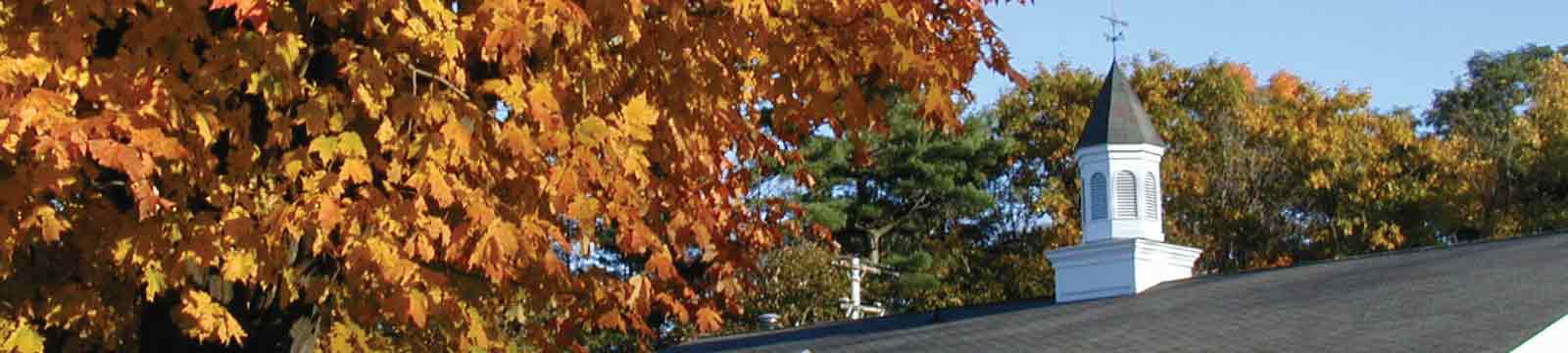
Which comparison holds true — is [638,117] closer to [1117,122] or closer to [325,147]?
[325,147]

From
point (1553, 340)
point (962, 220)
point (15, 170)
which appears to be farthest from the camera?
point (962, 220)

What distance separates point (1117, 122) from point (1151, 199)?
124cm

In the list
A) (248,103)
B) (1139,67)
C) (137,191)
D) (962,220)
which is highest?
(1139,67)

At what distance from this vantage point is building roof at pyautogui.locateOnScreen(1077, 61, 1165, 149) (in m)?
25.8

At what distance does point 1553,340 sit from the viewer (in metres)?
15.6

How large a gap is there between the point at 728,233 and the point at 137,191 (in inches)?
187

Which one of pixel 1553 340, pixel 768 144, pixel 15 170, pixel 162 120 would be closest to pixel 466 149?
pixel 162 120

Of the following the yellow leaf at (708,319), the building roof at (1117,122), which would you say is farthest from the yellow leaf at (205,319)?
the building roof at (1117,122)

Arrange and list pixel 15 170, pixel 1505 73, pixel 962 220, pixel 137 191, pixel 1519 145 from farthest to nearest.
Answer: pixel 1505 73
pixel 962 220
pixel 1519 145
pixel 15 170
pixel 137 191

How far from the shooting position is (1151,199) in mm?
25375

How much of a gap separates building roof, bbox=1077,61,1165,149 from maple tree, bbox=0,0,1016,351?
1529 cm

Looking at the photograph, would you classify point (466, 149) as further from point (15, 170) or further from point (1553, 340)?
point (1553, 340)

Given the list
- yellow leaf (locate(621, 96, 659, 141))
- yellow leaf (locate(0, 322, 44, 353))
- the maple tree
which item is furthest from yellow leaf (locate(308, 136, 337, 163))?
yellow leaf (locate(0, 322, 44, 353))

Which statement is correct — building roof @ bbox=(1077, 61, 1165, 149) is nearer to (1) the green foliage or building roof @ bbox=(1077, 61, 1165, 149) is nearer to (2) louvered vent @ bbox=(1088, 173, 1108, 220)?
(2) louvered vent @ bbox=(1088, 173, 1108, 220)
